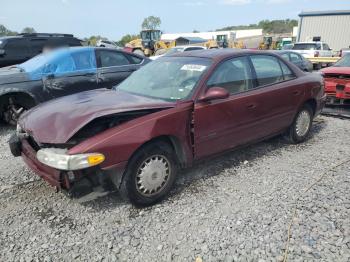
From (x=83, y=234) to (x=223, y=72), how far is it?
2.46 m

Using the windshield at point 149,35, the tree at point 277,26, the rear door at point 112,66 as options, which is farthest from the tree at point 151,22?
the rear door at point 112,66

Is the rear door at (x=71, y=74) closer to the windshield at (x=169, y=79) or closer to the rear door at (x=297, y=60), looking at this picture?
the windshield at (x=169, y=79)

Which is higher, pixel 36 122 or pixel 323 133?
pixel 36 122

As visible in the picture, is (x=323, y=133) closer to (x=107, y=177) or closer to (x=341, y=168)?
(x=341, y=168)

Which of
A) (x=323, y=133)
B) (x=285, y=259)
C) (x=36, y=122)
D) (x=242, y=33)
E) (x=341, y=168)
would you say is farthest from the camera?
(x=242, y=33)

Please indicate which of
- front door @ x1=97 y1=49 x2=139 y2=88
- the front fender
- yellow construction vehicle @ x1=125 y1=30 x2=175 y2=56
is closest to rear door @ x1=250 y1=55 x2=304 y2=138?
the front fender

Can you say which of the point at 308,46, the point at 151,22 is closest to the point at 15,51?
the point at 308,46

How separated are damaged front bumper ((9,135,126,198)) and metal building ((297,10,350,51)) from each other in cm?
3249

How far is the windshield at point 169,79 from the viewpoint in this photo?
382 centimetres

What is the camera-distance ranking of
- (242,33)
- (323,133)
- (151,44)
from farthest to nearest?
(242,33)
(151,44)
(323,133)

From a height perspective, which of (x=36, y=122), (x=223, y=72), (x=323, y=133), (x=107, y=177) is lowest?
(x=323, y=133)

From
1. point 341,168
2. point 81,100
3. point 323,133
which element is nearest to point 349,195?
point 341,168

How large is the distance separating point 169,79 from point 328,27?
105 ft

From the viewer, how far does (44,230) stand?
10.1ft
